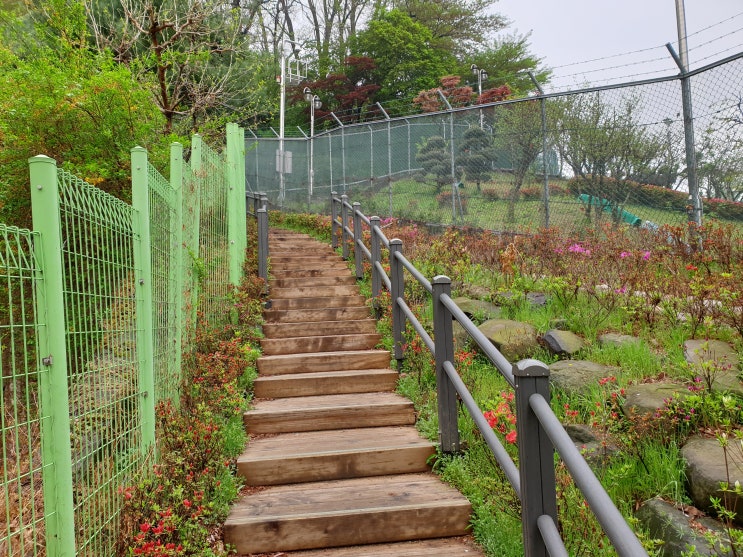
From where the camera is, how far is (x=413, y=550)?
322 cm

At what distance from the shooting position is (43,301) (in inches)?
83.0

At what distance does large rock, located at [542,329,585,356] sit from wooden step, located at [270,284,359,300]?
3.15m

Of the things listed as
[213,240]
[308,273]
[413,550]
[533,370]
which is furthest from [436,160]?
[533,370]

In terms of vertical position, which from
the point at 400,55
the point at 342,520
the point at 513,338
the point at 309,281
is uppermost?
the point at 400,55

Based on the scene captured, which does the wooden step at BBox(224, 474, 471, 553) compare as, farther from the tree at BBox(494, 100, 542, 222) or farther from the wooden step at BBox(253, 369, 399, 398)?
the tree at BBox(494, 100, 542, 222)

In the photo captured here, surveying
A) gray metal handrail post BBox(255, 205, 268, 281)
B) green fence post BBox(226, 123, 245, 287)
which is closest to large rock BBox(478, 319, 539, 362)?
green fence post BBox(226, 123, 245, 287)

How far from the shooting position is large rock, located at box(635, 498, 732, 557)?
2.65m

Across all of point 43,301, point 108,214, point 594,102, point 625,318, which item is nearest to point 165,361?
point 108,214

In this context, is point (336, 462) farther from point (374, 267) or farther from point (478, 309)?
point (374, 267)

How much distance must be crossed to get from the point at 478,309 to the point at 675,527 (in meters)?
3.20

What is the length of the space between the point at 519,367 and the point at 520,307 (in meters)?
3.86

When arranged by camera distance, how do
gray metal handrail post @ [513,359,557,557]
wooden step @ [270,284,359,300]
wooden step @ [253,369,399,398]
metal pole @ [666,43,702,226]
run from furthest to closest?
wooden step @ [270,284,359,300] < metal pole @ [666,43,702,226] < wooden step @ [253,369,399,398] < gray metal handrail post @ [513,359,557,557]

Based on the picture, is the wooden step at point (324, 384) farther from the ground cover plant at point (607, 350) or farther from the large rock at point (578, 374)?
the large rock at point (578, 374)

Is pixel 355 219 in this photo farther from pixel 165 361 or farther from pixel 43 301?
pixel 43 301
